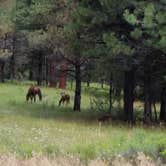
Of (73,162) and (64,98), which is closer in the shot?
(73,162)

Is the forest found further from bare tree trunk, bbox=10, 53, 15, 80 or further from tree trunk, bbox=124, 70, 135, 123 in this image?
bare tree trunk, bbox=10, 53, 15, 80

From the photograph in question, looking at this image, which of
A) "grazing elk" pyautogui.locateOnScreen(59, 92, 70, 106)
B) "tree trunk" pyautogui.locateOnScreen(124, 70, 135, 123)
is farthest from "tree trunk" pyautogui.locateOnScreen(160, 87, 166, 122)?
"grazing elk" pyautogui.locateOnScreen(59, 92, 70, 106)

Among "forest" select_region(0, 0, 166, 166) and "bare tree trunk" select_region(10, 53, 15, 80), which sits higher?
"forest" select_region(0, 0, 166, 166)

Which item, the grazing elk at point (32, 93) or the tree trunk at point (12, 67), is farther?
the tree trunk at point (12, 67)

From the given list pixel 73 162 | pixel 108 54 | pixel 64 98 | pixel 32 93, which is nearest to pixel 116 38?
pixel 108 54

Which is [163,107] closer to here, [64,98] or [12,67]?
[64,98]

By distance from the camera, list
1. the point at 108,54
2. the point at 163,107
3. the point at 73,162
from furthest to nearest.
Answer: the point at 163,107 < the point at 108,54 < the point at 73,162

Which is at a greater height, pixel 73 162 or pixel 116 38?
pixel 116 38

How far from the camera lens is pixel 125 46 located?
77.3 feet

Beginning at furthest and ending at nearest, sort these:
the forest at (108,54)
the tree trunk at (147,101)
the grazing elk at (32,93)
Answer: the grazing elk at (32,93), the tree trunk at (147,101), the forest at (108,54)

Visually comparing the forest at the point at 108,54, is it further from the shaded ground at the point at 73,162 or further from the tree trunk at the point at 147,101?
the shaded ground at the point at 73,162

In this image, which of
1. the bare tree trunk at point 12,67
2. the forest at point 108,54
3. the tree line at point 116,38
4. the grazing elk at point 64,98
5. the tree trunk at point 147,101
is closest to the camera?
the forest at point 108,54

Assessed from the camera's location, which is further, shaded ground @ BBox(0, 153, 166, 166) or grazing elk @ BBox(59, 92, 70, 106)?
grazing elk @ BBox(59, 92, 70, 106)

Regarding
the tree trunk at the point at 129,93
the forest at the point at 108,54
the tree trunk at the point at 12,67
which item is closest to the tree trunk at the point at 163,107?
the forest at the point at 108,54
